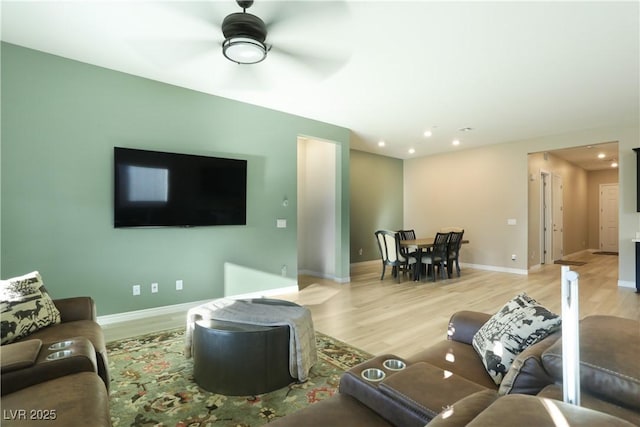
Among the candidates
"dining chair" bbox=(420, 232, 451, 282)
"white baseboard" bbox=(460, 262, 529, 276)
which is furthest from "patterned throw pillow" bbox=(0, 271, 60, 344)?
"white baseboard" bbox=(460, 262, 529, 276)

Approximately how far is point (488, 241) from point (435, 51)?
538cm

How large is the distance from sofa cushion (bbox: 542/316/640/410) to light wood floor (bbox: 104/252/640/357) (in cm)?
184

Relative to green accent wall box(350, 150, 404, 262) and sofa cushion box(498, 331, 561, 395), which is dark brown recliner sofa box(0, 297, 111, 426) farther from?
green accent wall box(350, 150, 404, 262)

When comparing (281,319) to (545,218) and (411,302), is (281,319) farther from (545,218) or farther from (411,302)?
(545,218)

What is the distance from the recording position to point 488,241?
7152 mm

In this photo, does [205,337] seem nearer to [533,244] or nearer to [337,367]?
[337,367]

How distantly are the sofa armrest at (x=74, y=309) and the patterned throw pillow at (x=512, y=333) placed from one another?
8.69 ft

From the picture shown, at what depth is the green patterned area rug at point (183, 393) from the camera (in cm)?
187

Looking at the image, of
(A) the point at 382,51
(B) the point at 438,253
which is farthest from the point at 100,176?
(B) the point at 438,253

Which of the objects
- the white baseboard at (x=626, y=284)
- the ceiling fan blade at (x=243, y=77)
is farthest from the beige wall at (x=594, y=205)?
the ceiling fan blade at (x=243, y=77)

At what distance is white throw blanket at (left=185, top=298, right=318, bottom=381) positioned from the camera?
222 cm

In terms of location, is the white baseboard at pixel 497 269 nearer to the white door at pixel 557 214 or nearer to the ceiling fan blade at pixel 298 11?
the white door at pixel 557 214

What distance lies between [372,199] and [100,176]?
5818mm

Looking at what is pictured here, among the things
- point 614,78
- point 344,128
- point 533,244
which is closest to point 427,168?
point 533,244
